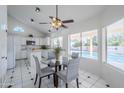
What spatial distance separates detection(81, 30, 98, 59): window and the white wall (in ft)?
0.72

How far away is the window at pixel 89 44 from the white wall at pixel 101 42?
220 millimetres

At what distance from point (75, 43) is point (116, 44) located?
2.59 metres

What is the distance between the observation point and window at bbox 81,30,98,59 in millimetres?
3754

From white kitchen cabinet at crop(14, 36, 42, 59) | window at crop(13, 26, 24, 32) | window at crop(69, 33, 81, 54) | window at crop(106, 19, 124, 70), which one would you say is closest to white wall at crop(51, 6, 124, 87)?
window at crop(106, 19, 124, 70)

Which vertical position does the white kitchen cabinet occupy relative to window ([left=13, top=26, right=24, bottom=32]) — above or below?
below

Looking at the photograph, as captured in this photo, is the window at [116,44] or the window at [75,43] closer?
the window at [116,44]

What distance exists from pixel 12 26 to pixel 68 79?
6.97 metres

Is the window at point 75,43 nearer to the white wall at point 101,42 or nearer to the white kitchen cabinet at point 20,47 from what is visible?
the white wall at point 101,42

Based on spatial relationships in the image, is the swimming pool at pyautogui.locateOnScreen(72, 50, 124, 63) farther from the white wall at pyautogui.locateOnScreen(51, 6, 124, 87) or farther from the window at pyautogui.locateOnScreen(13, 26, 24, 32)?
the window at pyautogui.locateOnScreen(13, 26, 24, 32)

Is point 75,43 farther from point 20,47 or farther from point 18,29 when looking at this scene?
point 18,29

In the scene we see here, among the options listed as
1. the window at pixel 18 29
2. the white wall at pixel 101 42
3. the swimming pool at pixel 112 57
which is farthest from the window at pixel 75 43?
the window at pixel 18 29

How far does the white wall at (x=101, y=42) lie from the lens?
88.7 inches

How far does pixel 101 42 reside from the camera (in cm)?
327
